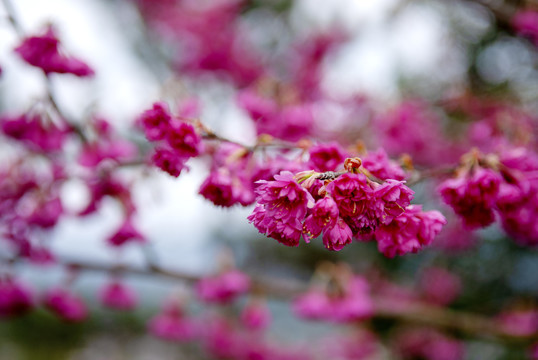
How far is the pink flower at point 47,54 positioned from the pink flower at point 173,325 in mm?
1216

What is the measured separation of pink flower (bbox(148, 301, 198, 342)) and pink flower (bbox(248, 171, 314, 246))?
1.42 metres

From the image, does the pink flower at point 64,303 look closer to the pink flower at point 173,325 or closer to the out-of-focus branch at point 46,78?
the pink flower at point 173,325

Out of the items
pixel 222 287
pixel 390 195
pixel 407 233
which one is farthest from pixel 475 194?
pixel 222 287

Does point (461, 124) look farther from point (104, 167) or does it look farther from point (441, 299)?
point (104, 167)

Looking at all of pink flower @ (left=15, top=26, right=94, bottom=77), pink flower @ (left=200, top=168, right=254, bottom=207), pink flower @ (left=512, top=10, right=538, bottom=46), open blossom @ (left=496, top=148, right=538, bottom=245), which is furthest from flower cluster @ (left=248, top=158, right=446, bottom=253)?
pink flower @ (left=512, top=10, right=538, bottom=46)

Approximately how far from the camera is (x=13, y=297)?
5.42ft

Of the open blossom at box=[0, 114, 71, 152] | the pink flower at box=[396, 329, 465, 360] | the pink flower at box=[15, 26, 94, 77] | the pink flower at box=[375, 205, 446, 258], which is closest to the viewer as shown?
the pink flower at box=[375, 205, 446, 258]

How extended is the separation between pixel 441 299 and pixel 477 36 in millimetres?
1742

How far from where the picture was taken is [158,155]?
34.7 inches

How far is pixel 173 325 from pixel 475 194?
1517mm

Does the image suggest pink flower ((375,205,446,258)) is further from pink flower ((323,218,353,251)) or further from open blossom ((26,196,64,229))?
open blossom ((26,196,64,229))

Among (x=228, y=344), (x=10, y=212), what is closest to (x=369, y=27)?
(x=228, y=344)

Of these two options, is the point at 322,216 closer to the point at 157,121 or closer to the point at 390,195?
the point at 390,195

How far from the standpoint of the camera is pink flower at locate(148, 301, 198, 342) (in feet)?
6.31
